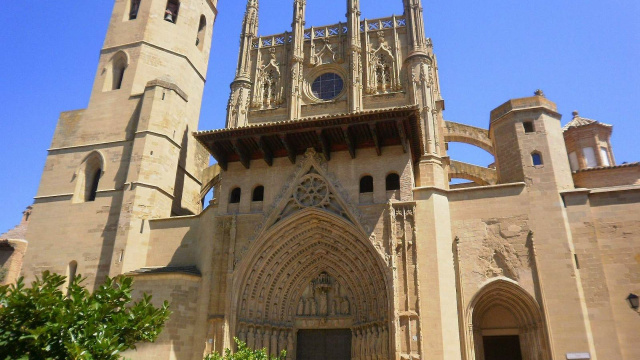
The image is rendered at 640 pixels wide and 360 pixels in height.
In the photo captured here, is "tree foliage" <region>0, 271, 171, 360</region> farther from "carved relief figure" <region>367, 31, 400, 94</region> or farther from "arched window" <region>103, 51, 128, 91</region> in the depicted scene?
"arched window" <region>103, 51, 128, 91</region>

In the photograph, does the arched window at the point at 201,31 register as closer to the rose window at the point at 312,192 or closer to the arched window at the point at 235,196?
the arched window at the point at 235,196

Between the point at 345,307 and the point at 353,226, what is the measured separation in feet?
7.74

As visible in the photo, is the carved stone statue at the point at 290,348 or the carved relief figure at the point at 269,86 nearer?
the carved stone statue at the point at 290,348

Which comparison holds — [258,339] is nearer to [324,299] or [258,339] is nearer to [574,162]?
[324,299]

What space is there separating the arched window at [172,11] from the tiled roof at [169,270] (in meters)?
10.9

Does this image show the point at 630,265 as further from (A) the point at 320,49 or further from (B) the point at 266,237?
(A) the point at 320,49

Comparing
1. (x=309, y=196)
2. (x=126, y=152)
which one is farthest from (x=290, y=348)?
(x=126, y=152)

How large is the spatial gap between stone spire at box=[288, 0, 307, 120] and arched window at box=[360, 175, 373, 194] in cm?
431

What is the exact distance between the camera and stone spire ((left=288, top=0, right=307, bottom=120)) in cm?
1652

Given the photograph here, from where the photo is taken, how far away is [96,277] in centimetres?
1452

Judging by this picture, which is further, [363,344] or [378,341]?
[363,344]

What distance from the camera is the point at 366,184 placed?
13320 mm

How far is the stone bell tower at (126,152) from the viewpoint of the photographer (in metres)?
15.0

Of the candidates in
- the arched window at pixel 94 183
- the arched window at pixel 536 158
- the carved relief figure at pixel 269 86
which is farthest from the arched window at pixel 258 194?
the arched window at pixel 536 158
